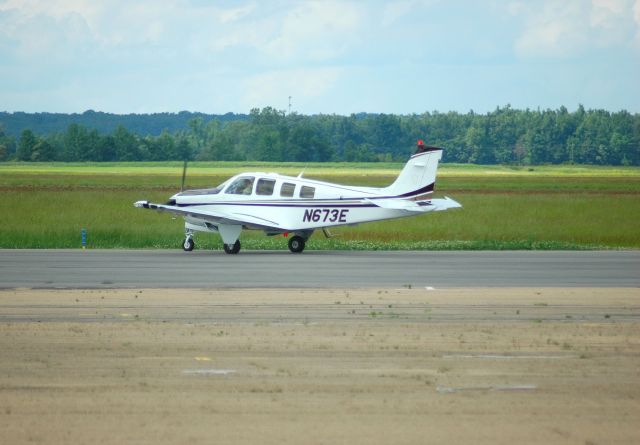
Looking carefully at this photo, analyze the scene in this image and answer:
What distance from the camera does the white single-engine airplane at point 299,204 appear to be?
95.7ft

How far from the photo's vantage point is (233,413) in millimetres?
10211

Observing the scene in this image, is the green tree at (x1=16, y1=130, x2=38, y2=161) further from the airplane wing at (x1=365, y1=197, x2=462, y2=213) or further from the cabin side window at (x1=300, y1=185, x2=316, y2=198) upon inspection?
the airplane wing at (x1=365, y1=197, x2=462, y2=213)

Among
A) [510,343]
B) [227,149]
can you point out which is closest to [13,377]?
[510,343]

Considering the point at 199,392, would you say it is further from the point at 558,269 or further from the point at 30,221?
the point at 30,221

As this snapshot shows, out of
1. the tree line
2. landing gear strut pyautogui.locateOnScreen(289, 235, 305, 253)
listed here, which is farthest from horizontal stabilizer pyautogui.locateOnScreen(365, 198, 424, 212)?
the tree line

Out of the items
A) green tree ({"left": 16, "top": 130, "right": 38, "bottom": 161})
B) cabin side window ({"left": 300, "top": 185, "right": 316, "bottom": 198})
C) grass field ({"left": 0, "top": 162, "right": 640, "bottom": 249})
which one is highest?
cabin side window ({"left": 300, "top": 185, "right": 316, "bottom": 198})

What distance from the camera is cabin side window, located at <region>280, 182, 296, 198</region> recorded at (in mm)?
29688

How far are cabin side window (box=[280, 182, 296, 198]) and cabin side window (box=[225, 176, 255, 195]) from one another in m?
0.94

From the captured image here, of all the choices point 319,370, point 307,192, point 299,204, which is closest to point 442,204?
point 307,192

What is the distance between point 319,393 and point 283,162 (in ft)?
458

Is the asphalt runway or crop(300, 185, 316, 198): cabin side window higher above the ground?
crop(300, 185, 316, 198): cabin side window

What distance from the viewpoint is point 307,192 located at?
97.0ft

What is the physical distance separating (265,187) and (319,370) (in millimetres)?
18086

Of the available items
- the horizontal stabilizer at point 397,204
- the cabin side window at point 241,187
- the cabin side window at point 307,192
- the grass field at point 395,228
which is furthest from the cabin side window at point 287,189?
the grass field at point 395,228
